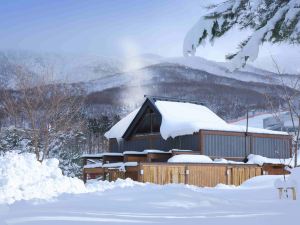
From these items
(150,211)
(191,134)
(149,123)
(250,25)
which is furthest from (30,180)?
(149,123)

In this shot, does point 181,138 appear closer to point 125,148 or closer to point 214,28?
point 125,148

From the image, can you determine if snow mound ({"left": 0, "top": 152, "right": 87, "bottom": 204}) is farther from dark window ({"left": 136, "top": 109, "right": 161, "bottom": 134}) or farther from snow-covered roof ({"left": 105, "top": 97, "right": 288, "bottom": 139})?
dark window ({"left": 136, "top": 109, "right": 161, "bottom": 134})

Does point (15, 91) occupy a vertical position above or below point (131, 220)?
above

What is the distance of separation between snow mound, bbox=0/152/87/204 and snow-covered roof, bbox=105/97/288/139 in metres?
17.3

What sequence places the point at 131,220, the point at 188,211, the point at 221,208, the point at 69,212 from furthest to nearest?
the point at 221,208 → the point at 188,211 → the point at 69,212 → the point at 131,220

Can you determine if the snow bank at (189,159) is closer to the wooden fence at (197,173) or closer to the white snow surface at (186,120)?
the wooden fence at (197,173)

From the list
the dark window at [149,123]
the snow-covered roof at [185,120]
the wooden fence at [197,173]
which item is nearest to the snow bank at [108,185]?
the wooden fence at [197,173]

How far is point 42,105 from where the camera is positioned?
116 ft

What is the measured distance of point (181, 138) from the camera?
3384 centimetres

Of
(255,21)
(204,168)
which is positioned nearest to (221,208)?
(255,21)

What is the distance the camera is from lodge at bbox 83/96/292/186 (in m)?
28.2

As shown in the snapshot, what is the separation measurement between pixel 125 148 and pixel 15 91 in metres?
9.96

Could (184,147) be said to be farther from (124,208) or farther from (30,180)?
(124,208)

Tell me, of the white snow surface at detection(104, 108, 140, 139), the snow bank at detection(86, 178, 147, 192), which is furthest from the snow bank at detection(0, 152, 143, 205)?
the white snow surface at detection(104, 108, 140, 139)
